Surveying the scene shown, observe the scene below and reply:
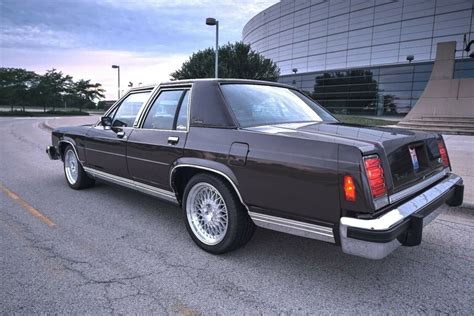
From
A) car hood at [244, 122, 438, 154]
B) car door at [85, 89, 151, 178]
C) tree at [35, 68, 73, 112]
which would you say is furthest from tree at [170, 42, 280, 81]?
car hood at [244, 122, 438, 154]

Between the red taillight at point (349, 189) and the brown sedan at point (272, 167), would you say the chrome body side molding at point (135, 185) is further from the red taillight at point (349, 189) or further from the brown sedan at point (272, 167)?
the red taillight at point (349, 189)

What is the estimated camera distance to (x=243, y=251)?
138 inches

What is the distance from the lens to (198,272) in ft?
10.1

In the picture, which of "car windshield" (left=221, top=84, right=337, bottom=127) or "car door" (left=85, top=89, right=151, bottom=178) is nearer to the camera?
"car windshield" (left=221, top=84, right=337, bottom=127)

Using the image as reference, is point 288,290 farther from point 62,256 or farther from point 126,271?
point 62,256

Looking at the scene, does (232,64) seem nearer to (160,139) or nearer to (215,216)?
(160,139)

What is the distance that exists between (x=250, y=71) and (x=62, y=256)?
29.6 metres

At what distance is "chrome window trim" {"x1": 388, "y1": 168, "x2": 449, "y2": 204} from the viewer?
2.68 metres

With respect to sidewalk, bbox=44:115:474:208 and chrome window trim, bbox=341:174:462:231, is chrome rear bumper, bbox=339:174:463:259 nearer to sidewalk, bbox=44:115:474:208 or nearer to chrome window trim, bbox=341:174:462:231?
chrome window trim, bbox=341:174:462:231

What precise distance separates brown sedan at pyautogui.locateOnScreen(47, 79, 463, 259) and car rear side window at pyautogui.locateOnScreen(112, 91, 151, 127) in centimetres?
2

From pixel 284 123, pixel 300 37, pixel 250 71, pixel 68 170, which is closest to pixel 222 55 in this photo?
pixel 250 71

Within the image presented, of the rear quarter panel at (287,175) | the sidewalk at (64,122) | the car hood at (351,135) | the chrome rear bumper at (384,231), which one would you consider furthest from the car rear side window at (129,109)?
the sidewalk at (64,122)

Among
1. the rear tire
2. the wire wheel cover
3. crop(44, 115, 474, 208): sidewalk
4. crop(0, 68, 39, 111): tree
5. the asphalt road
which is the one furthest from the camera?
crop(0, 68, 39, 111): tree

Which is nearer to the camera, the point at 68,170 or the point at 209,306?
the point at 209,306
